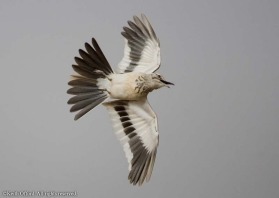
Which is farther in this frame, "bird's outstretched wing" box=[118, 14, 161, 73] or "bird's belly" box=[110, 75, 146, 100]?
"bird's outstretched wing" box=[118, 14, 161, 73]

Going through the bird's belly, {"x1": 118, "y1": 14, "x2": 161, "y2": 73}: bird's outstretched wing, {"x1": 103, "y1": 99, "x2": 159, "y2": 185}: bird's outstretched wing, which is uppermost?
{"x1": 118, "y1": 14, "x2": 161, "y2": 73}: bird's outstretched wing

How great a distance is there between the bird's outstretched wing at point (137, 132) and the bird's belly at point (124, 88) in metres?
0.04

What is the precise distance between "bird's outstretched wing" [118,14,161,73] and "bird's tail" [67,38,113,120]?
0.09 m

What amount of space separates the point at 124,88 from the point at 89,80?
8 centimetres

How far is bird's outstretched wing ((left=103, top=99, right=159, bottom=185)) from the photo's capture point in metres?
1.03

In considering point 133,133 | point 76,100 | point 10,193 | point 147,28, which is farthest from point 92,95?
point 10,193

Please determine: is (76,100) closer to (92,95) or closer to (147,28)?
(92,95)

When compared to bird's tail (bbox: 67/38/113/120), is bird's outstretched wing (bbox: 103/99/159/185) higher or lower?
lower

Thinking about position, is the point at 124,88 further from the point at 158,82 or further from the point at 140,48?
the point at 140,48

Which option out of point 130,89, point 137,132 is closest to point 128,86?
point 130,89

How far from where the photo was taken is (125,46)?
Result: 1.11 m

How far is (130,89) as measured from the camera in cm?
97

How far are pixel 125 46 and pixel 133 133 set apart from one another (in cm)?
22

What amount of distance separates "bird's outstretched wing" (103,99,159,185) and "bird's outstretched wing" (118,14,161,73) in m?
0.10
